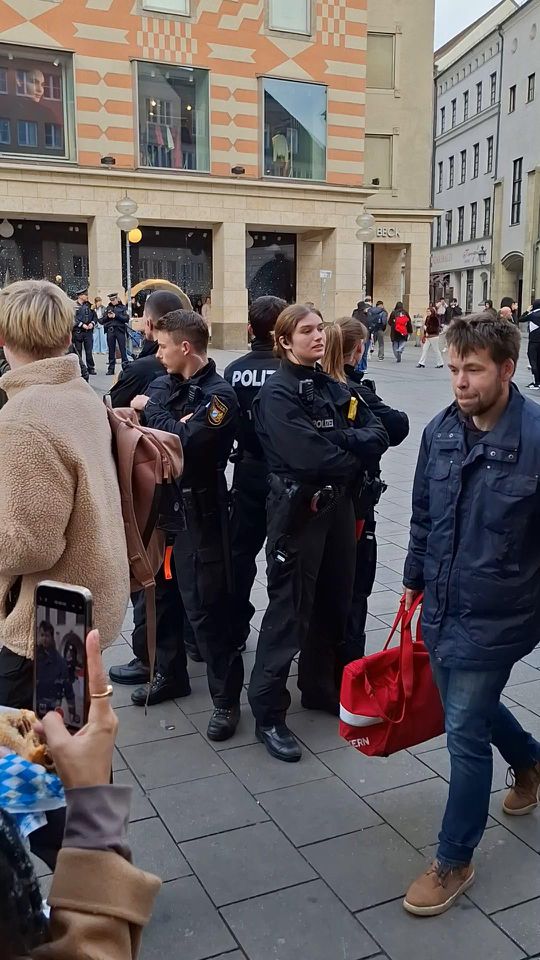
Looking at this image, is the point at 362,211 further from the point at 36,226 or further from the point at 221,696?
the point at 221,696

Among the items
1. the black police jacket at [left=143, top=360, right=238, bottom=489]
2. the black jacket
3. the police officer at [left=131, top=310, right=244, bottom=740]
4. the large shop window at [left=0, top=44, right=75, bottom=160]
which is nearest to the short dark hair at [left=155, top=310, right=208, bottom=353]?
the police officer at [left=131, top=310, right=244, bottom=740]

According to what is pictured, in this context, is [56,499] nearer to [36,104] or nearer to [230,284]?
[36,104]

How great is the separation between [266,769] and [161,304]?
2533 millimetres

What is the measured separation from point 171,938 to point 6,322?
201 cm

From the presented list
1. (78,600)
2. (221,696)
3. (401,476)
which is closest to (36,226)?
(401,476)

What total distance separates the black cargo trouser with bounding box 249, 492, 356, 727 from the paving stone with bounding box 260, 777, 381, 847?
17.4 inches

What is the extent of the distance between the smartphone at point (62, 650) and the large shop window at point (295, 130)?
29.1 meters

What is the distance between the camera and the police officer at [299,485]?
365 cm

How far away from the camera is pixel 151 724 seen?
13.6ft

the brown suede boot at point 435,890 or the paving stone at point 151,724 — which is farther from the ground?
the brown suede boot at point 435,890

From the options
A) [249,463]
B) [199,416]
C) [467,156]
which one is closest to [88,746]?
[199,416]

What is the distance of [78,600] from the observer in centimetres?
162

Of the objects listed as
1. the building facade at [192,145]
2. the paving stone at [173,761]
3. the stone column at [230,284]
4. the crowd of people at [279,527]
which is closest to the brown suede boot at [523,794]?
the crowd of people at [279,527]

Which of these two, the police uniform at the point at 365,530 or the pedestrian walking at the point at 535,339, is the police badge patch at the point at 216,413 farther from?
the pedestrian walking at the point at 535,339
